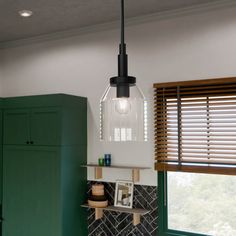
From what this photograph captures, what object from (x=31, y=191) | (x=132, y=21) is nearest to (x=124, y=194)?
(x=31, y=191)

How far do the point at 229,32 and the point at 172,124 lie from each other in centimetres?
97

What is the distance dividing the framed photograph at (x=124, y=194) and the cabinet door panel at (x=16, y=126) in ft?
3.61

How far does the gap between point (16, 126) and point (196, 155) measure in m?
1.92

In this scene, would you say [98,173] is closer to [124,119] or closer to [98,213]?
[98,213]

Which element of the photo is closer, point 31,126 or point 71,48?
point 31,126

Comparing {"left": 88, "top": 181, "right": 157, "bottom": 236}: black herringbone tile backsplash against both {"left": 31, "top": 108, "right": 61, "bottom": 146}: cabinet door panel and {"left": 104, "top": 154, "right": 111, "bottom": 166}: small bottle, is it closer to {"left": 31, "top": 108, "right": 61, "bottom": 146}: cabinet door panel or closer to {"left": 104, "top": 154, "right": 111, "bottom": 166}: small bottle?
{"left": 104, "top": 154, "right": 111, "bottom": 166}: small bottle

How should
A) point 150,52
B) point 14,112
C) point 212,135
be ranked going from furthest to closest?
point 14,112 < point 150,52 < point 212,135

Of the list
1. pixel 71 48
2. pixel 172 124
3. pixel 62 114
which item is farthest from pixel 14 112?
pixel 172 124

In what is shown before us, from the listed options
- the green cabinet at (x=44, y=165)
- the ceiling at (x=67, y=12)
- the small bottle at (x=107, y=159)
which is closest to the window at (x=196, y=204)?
the small bottle at (x=107, y=159)

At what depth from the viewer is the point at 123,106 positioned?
1264mm

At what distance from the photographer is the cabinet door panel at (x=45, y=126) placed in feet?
10.2

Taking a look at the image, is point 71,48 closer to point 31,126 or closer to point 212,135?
point 31,126

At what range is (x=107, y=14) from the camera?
3121mm

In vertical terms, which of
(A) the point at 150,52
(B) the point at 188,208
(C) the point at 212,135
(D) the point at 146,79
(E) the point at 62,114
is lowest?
(B) the point at 188,208
